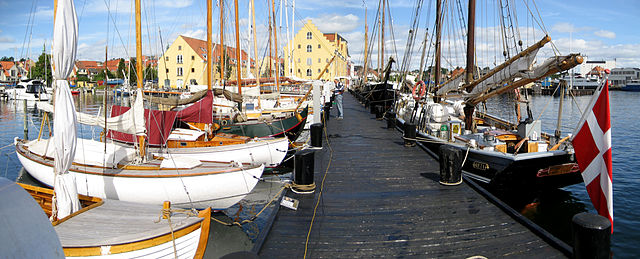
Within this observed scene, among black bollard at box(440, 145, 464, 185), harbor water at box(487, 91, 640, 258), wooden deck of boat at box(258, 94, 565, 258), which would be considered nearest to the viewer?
wooden deck of boat at box(258, 94, 565, 258)

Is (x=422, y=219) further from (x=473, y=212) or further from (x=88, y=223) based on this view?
(x=88, y=223)

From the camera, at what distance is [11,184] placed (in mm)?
1837

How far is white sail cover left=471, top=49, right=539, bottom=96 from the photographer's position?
36.0 feet

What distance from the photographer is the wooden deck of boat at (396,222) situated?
5.52 m

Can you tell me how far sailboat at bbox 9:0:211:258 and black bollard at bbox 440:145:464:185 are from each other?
17.0ft

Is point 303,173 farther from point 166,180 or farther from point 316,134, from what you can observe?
point 316,134

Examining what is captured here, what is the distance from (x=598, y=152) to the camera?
5.82 meters

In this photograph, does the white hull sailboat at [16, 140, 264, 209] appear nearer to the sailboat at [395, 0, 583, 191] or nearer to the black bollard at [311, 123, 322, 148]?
the black bollard at [311, 123, 322, 148]

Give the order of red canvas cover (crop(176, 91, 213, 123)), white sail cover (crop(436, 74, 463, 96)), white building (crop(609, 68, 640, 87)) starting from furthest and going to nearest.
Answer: white building (crop(609, 68, 640, 87))
white sail cover (crop(436, 74, 463, 96))
red canvas cover (crop(176, 91, 213, 123))

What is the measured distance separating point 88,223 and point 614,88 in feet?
460

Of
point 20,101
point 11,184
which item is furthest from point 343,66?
point 11,184

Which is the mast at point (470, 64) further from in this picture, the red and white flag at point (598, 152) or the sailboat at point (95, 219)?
the sailboat at point (95, 219)

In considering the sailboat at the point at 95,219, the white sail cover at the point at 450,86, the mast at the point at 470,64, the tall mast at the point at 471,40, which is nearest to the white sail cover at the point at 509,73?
the mast at the point at 470,64

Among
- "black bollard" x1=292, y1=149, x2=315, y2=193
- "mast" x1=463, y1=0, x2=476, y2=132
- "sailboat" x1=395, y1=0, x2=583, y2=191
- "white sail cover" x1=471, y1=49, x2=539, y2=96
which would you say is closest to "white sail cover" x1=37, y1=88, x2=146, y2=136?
"black bollard" x1=292, y1=149, x2=315, y2=193
